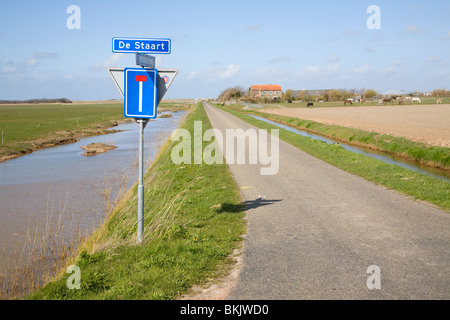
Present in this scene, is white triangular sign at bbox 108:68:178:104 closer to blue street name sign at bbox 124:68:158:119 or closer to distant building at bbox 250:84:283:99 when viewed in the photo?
blue street name sign at bbox 124:68:158:119

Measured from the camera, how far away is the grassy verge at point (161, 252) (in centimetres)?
510

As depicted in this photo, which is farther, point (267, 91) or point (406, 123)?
point (267, 91)

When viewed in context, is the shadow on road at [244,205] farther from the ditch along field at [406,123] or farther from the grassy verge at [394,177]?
the ditch along field at [406,123]

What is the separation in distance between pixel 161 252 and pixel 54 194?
32.0 feet

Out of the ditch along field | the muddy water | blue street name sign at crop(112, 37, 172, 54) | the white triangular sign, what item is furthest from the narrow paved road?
the ditch along field

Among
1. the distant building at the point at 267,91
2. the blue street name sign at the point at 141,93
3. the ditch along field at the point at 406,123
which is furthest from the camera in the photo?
the distant building at the point at 267,91

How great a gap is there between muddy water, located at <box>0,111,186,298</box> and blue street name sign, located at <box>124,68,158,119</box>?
3544 millimetres

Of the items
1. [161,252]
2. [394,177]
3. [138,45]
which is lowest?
[161,252]

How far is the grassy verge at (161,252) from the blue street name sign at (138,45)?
120 inches

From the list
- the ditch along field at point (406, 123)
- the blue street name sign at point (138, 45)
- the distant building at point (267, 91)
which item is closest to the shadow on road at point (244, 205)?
the blue street name sign at point (138, 45)

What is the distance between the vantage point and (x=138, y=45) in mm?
6117

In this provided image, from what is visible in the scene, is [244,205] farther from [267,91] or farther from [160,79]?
[267,91]

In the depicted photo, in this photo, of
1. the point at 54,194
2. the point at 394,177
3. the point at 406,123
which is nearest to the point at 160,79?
the point at 394,177
